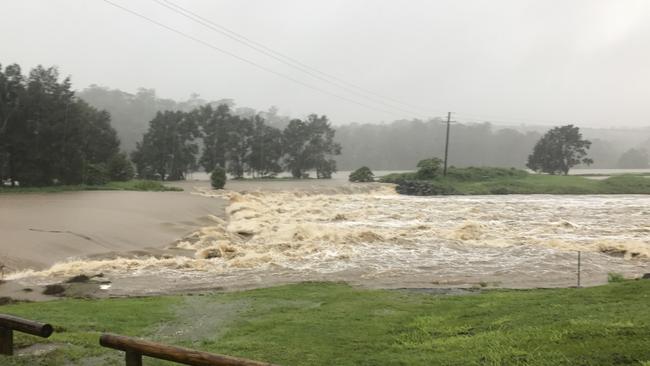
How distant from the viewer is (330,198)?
4153 centimetres

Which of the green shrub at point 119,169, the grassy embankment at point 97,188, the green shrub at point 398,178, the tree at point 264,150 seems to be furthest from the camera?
the tree at point 264,150

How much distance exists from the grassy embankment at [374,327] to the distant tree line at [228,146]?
50.4 m

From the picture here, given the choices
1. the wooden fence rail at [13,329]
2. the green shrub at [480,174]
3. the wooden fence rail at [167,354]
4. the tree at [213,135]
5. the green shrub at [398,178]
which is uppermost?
the tree at [213,135]

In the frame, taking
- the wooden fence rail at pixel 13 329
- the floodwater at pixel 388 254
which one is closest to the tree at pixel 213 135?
the floodwater at pixel 388 254

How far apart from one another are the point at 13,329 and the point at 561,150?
240ft

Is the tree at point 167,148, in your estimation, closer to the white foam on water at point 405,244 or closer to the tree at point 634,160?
the white foam on water at point 405,244

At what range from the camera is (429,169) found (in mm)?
58656

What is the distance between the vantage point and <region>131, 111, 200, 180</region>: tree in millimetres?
57250

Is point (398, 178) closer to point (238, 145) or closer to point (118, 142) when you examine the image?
point (238, 145)

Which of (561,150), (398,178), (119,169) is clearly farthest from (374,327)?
(561,150)

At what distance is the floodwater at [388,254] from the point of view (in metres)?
12.9

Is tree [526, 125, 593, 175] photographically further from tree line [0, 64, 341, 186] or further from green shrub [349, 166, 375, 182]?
tree line [0, 64, 341, 186]

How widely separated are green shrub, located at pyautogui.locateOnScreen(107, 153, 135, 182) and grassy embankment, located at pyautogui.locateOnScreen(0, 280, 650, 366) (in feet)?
124

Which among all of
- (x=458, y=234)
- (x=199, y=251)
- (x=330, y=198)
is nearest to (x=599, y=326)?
(x=199, y=251)
